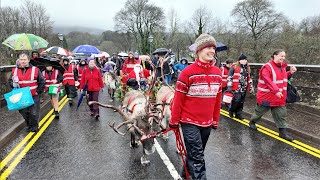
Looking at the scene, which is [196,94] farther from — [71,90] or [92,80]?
[71,90]

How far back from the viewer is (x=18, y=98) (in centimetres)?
747

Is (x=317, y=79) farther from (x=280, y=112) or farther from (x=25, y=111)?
(x=25, y=111)

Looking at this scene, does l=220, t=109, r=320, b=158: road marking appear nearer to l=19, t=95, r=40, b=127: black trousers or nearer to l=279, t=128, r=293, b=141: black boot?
l=279, t=128, r=293, b=141: black boot

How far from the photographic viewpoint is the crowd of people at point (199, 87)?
154 inches

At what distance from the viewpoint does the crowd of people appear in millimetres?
3906

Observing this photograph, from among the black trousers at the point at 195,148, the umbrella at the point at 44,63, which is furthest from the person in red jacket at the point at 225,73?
the black trousers at the point at 195,148

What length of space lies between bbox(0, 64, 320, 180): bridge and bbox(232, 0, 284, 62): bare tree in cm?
4183

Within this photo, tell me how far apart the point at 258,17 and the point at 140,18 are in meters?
28.5

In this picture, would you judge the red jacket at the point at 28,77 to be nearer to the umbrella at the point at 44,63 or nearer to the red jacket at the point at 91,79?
the red jacket at the point at 91,79

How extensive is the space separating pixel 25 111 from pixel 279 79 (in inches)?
260

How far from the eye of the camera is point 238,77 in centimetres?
891

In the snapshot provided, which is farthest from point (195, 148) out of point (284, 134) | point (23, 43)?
point (23, 43)

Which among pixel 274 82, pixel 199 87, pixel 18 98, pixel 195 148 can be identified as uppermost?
pixel 199 87

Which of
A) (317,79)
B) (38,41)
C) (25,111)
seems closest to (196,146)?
(25,111)
